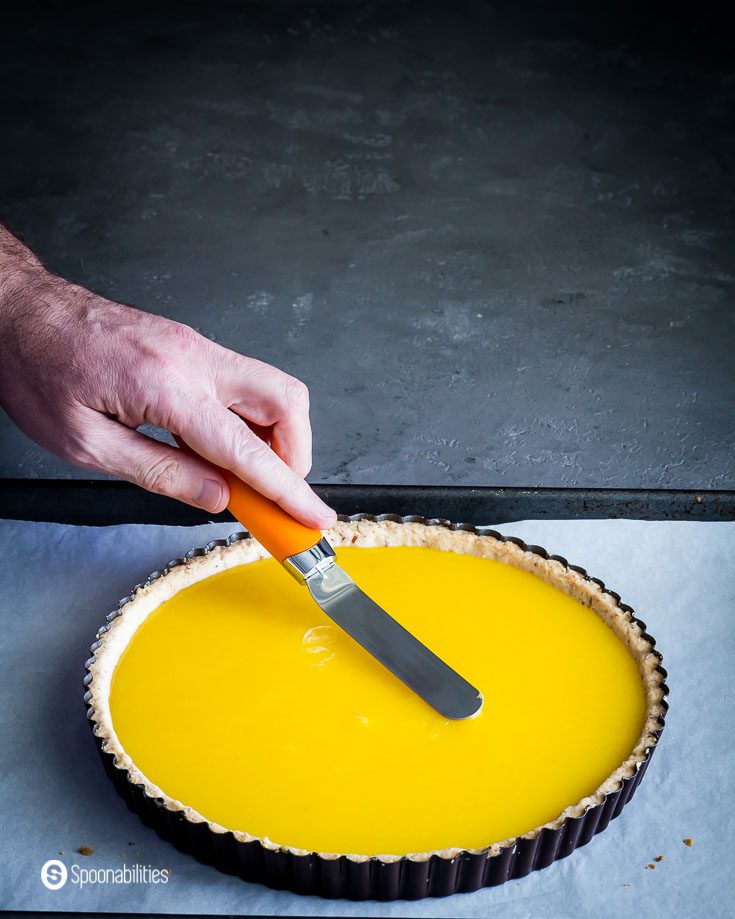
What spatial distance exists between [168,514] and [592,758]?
Result: 86cm

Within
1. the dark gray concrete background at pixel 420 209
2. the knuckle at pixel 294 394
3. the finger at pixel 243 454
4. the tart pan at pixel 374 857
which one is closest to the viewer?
the tart pan at pixel 374 857

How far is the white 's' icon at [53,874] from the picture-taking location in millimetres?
1250

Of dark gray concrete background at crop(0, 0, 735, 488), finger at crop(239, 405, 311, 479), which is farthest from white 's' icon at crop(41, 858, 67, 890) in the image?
dark gray concrete background at crop(0, 0, 735, 488)

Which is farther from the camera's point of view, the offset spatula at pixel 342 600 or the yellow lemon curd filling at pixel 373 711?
the offset spatula at pixel 342 600

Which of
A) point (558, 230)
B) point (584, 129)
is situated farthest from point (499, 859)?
point (584, 129)

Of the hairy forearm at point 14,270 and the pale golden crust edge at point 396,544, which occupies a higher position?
the hairy forearm at point 14,270

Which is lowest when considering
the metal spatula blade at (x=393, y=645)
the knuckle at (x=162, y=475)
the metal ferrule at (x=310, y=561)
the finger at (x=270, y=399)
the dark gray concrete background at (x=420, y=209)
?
the dark gray concrete background at (x=420, y=209)

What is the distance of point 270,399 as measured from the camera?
150cm

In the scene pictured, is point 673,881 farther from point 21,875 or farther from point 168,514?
point 168,514

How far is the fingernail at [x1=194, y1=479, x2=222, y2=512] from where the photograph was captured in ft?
4.81

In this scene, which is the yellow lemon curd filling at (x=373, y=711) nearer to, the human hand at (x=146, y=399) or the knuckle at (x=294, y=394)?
the human hand at (x=146, y=399)

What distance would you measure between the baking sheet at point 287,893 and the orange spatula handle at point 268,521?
1.20 ft

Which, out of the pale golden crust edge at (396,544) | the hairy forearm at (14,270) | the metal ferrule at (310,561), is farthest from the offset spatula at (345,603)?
the hairy forearm at (14,270)

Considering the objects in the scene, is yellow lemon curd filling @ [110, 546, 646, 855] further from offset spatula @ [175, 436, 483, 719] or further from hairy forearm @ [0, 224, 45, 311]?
hairy forearm @ [0, 224, 45, 311]
